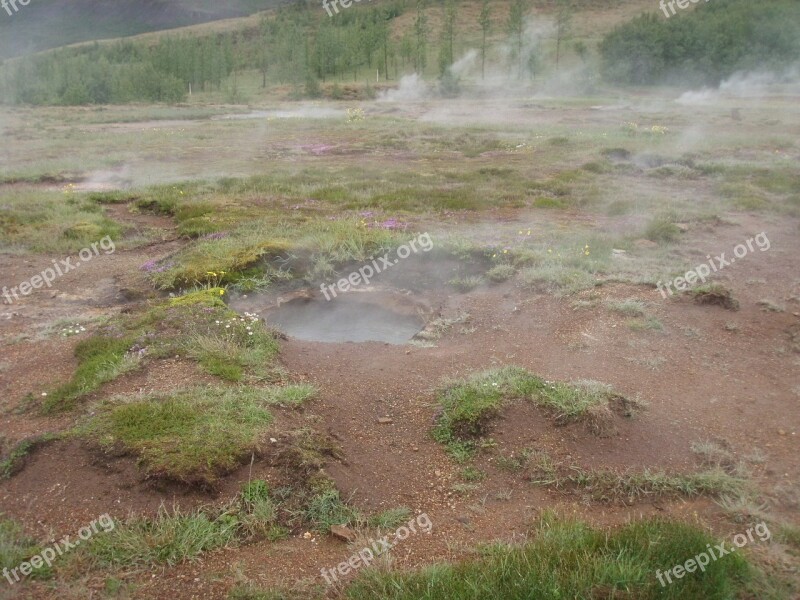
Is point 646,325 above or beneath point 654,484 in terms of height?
above

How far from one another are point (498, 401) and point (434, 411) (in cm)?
76

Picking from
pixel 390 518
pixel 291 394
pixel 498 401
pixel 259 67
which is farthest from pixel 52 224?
pixel 259 67

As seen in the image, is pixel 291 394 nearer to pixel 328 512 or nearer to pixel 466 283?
pixel 328 512

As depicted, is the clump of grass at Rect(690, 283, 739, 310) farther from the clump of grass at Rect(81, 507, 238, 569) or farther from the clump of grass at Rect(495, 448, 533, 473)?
the clump of grass at Rect(81, 507, 238, 569)

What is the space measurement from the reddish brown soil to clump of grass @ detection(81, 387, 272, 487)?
0.57 feet

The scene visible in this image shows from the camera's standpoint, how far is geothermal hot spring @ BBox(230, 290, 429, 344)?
10.1 meters

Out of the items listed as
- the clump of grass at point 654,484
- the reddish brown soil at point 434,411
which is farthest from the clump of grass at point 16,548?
the clump of grass at point 654,484

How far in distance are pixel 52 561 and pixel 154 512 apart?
0.82 m

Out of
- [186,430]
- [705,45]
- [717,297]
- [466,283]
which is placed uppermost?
[705,45]

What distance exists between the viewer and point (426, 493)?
5.96 metres

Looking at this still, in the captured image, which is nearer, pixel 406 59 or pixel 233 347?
pixel 233 347

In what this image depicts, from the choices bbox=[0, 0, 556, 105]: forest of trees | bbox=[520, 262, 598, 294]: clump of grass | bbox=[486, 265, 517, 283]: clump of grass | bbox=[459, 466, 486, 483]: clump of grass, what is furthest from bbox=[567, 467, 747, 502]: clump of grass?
bbox=[0, 0, 556, 105]: forest of trees

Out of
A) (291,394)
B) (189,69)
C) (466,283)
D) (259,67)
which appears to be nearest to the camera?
(291,394)

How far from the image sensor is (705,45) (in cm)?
6994
